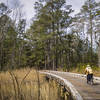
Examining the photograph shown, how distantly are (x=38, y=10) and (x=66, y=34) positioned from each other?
737cm

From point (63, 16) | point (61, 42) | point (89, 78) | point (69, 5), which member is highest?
point (69, 5)

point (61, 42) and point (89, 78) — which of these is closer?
point (89, 78)

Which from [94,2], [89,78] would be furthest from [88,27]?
[89,78]

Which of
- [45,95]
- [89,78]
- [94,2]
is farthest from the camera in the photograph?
[94,2]

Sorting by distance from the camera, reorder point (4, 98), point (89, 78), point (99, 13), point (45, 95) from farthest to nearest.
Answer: point (99, 13) → point (89, 78) → point (45, 95) → point (4, 98)

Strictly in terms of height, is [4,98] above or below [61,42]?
below

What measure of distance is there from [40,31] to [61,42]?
488cm

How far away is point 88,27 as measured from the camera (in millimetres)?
26469

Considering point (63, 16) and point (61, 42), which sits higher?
point (63, 16)

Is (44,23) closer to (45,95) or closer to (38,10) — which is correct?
(38,10)

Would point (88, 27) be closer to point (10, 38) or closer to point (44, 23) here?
point (44, 23)

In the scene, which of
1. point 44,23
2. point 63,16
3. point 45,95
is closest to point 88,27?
point 63,16

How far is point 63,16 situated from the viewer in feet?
99.5

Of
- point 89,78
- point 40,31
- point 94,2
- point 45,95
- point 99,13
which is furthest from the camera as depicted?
point 40,31
